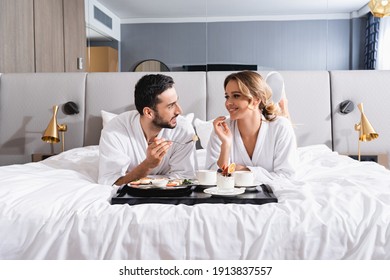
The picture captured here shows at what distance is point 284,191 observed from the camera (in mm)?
1493

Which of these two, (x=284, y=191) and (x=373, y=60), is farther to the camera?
(x=373, y=60)

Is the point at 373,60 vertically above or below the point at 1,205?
above

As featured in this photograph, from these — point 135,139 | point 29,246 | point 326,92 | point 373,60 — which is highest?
point 373,60

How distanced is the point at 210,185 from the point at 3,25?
7.52 ft

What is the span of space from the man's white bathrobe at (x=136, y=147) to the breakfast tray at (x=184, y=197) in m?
0.47

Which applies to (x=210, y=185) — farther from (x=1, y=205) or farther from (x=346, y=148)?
(x=346, y=148)

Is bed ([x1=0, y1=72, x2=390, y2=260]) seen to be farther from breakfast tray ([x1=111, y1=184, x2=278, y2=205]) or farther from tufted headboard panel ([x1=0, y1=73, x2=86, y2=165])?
tufted headboard panel ([x1=0, y1=73, x2=86, y2=165])

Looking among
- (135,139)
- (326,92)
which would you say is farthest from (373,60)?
(135,139)

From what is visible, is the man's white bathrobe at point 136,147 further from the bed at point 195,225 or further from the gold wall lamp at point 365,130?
the gold wall lamp at point 365,130

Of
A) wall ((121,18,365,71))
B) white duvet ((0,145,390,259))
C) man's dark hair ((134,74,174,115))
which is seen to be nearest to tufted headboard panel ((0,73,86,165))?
wall ((121,18,365,71))

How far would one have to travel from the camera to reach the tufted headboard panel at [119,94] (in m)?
3.00

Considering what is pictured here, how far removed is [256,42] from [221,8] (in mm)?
429

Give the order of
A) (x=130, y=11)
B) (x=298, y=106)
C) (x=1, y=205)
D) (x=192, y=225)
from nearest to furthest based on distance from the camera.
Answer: (x=192, y=225) → (x=1, y=205) → (x=298, y=106) → (x=130, y=11)

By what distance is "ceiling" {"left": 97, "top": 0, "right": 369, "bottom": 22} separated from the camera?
Result: 3.76m
